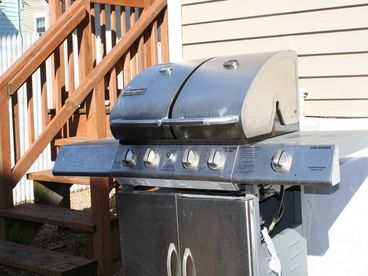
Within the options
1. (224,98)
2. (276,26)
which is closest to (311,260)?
(224,98)

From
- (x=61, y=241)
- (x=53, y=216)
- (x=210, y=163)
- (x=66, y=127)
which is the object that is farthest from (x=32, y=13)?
(x=210, y=163)

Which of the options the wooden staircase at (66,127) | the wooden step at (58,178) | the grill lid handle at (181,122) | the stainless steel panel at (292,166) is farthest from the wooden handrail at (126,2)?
the stainless steel panel at (292,166)

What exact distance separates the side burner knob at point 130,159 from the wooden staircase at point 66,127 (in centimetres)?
123

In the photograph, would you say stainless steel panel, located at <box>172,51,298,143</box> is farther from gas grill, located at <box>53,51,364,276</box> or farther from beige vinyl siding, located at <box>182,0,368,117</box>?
beige vinyl siding, located at <box>182,0,368,117</box>

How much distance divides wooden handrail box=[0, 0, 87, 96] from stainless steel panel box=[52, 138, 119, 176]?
1.55 metres

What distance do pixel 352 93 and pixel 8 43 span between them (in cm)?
595

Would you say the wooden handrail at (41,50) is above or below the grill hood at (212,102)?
above

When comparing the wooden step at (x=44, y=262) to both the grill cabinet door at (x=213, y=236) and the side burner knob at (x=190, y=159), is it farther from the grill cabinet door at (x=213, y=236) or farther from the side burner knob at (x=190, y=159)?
the side burner knob at (x=190, y=159)

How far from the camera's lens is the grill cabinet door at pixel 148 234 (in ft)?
7.35

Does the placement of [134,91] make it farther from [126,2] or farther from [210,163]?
[126,2]

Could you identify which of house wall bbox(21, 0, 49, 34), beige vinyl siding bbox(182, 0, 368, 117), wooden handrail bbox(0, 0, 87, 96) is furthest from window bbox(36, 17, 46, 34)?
beige vinyl siding bbox(182, 0, 368, 117)

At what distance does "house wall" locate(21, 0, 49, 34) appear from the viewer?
14992 mm

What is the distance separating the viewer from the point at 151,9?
428 cm

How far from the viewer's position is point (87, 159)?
245 cm
